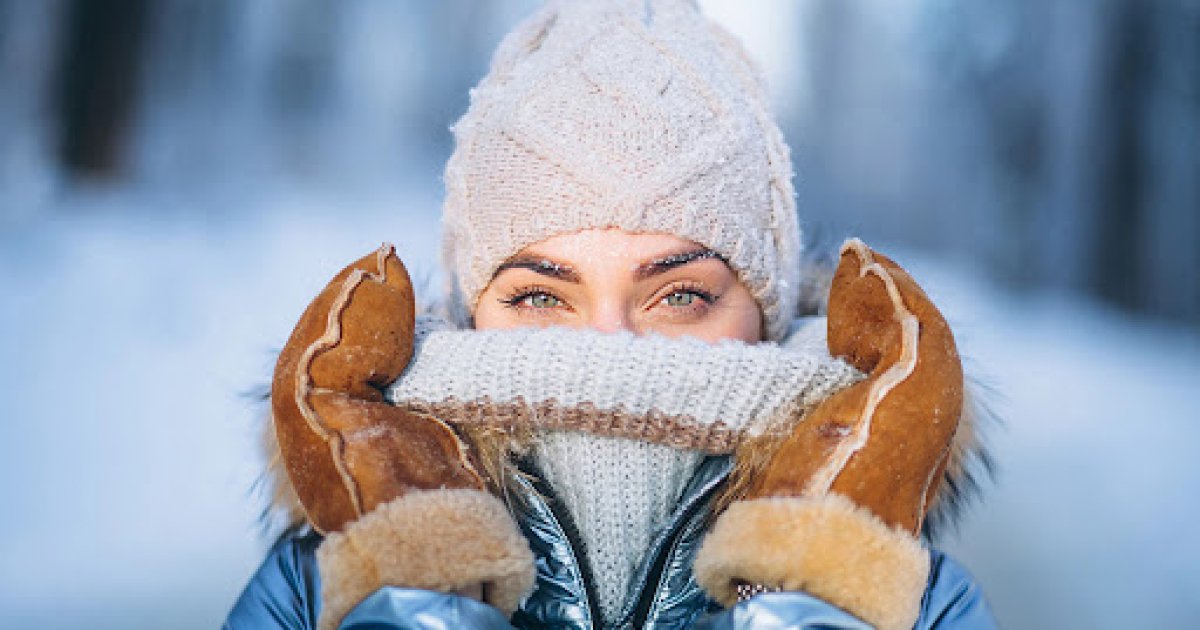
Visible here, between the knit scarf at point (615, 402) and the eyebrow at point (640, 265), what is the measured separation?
12 cm

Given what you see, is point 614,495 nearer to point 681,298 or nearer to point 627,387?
point 627,387

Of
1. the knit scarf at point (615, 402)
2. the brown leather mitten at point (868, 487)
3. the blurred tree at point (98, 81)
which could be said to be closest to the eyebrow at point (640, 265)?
the knit scarf at point (615, 402)

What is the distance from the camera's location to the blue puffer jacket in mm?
1098

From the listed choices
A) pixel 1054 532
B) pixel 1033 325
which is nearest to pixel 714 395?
pixel 1054 532

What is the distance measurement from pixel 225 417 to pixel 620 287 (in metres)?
1.81

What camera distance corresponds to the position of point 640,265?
1.21 m

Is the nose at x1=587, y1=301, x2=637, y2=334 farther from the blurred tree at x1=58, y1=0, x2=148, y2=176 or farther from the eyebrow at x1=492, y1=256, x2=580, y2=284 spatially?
the blurred tree at x1=58, y1=0, x2=148, y2=176

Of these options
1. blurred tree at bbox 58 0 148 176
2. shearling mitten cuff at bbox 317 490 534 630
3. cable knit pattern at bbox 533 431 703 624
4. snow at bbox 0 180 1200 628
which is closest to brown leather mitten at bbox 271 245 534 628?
shearling mitten cuff at bbox 317 490 534 630

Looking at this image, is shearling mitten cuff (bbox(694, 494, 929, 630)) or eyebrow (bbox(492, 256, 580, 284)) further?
eyebrow (bbox(492, 256, 580, 284))

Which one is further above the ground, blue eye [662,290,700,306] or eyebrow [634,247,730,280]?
eyebrow [634,247,730,280]

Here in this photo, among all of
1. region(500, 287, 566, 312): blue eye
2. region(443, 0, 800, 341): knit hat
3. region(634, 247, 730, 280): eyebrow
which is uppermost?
region(443, 0, 800, 341): knit hat

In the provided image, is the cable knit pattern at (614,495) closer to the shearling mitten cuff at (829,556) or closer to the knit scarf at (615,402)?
the knit scarf at (615,402)

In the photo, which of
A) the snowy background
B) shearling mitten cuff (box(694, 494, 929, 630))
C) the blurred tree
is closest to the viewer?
shearling mitten cuff (box(694, 494, 929, 630))

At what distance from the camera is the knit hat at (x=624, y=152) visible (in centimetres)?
124
